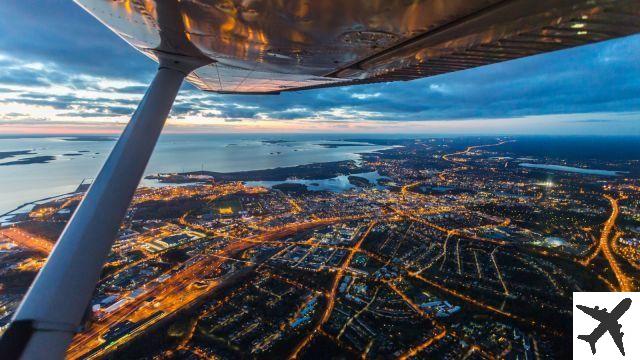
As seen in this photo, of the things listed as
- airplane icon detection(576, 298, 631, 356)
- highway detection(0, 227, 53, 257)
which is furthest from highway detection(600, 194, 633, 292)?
highway detection(0, 227, 53, 257)

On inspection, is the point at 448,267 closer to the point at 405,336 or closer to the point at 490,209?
the point at 405,336

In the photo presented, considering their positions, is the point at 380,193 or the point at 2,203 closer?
the point at 2,203

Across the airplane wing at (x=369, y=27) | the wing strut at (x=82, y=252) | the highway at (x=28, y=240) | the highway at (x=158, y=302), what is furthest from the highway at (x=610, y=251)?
the highway at (x=28, y=240)

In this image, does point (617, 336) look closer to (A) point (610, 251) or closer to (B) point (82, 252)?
(B) point (82, 252)

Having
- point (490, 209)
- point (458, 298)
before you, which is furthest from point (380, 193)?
point (458, 298)

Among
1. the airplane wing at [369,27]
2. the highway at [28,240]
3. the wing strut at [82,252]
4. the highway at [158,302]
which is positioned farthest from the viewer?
the highway at [28,240]

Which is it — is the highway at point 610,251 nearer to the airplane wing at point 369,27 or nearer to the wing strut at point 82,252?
the airplane wing at point 369,27

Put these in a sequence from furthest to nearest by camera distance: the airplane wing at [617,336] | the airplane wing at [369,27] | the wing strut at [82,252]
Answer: the airplane wing at [617,336] → the wing strut at [82,252] → the airplane wing at [369,27]

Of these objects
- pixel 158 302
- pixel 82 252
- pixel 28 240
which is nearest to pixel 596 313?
pixel 82 252
